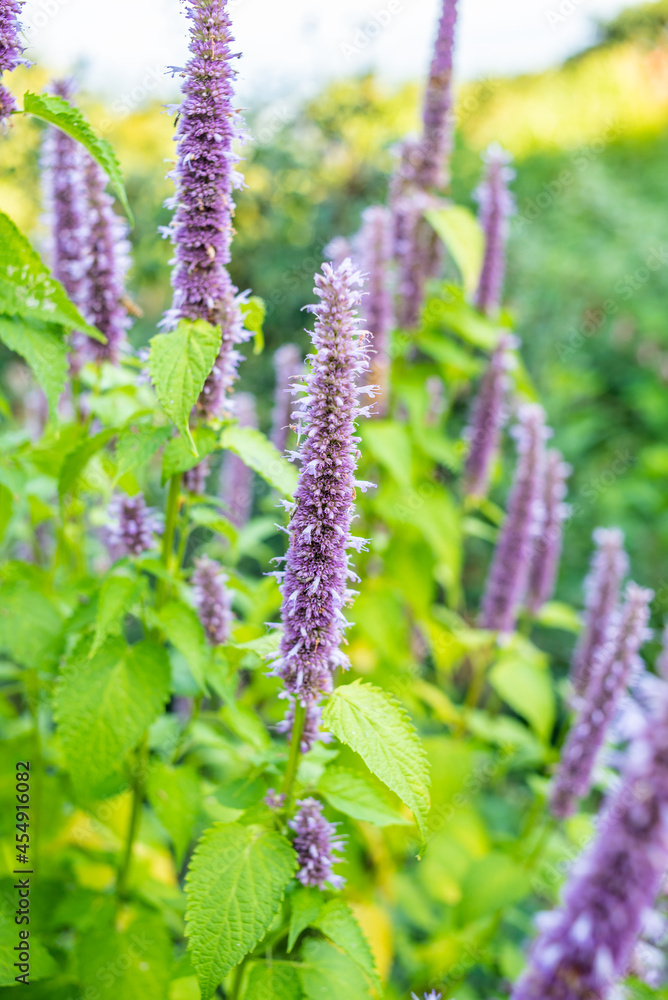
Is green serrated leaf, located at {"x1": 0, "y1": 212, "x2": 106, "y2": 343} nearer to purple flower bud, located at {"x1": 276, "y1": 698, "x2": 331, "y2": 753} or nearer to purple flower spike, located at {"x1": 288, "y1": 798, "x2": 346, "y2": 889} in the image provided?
purple flower bud, located at {"x1": 276, "y1": 698, "x2": 331, "y2": 753}

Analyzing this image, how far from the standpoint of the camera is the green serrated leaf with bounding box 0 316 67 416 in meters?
1.79

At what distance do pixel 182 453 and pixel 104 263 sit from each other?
1.02m

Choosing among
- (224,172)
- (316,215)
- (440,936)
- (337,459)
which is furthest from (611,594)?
(316,215)

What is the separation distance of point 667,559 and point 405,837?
4.11 meters

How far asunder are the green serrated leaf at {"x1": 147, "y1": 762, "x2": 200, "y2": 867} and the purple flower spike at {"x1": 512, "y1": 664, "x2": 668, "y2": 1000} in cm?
114

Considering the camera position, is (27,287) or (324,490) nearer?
(324,490)

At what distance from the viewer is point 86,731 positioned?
191cm

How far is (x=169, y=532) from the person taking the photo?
2090 millimetres

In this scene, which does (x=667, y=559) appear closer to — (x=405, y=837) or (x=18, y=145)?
(x=405, y=837)

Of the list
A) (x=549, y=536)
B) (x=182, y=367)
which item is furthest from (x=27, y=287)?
(x=549, y=536)

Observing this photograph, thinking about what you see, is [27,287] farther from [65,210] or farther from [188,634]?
[188,634]

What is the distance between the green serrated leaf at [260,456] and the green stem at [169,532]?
215mm

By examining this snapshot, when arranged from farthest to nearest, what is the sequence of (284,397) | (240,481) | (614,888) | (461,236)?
(240,481) → (284,397) → (461,236) → (614,888)
